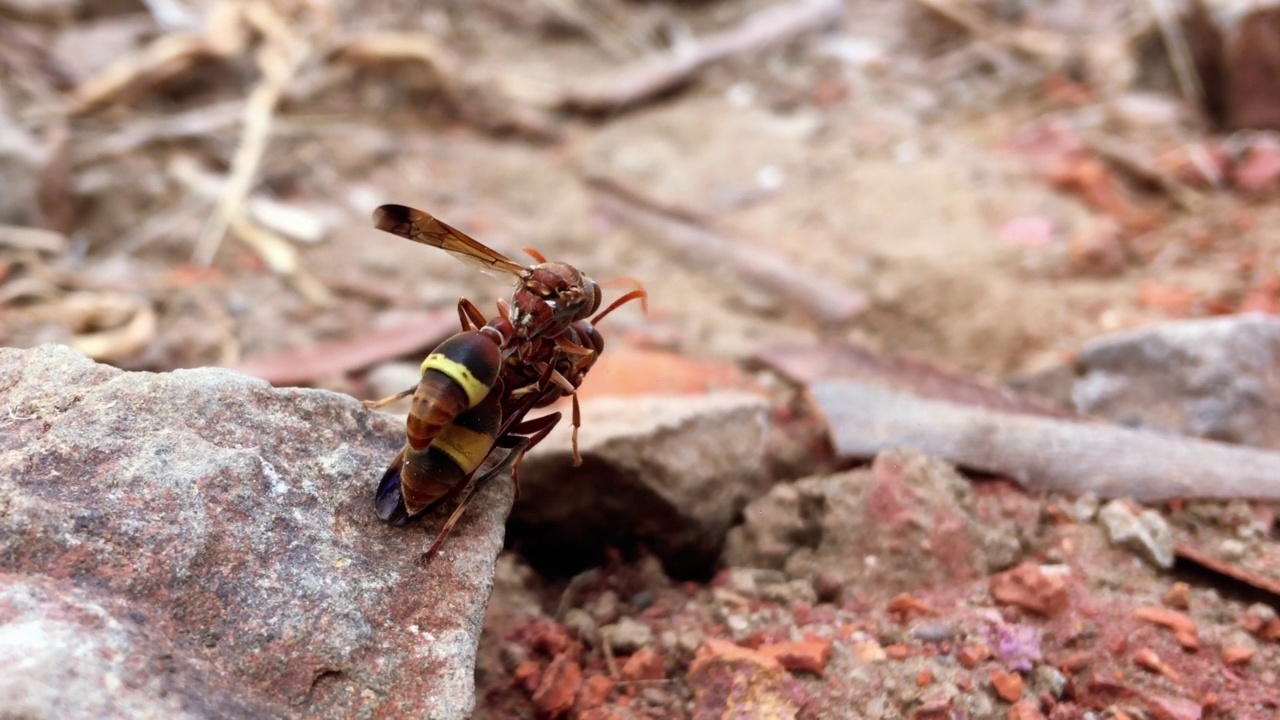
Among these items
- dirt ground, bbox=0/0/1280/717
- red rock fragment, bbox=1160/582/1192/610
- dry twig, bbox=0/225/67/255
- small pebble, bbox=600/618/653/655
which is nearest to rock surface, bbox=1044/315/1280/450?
dirt ground, bbox=0/0/1280/717

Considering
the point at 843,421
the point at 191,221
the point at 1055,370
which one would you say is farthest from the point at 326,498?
the point at 191,221

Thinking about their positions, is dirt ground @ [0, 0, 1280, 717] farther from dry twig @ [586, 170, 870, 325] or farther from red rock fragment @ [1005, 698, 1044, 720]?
red rock fragment @ [1005, 698, 1044, 720]

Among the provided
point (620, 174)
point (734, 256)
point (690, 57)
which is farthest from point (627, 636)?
point (690, 57)

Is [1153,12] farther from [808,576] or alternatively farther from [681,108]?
[808,576]

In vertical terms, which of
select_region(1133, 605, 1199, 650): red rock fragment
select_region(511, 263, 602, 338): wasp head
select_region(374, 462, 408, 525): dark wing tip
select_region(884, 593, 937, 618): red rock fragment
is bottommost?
select_region(884, 593, 937, 618): red rock fragment

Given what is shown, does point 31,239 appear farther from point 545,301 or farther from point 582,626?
point 582,626

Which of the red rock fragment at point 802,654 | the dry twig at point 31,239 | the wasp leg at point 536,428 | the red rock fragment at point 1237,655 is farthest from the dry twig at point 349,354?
the red rock fragment at point 1237,655

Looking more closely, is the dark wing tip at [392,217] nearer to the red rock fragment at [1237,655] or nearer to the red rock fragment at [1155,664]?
the red rock fragment at [1155,664]
